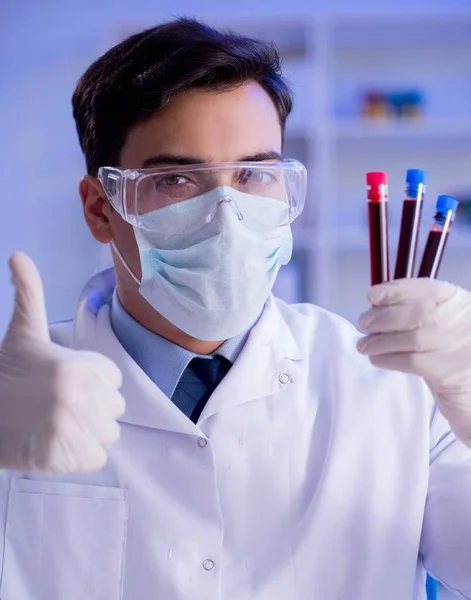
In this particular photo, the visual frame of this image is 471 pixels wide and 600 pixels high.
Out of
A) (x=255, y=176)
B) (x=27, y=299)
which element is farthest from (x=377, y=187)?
(x=27, y=299)

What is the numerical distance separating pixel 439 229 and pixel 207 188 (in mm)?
465

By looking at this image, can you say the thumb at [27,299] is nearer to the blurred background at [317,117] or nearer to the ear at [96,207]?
the ear at [96,207]

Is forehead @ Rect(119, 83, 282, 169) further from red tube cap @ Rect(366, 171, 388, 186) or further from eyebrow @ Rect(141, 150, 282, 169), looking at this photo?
red tube cap @ Rect(366, 171, 388, 186)

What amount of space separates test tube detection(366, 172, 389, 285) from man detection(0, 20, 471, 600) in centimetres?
33

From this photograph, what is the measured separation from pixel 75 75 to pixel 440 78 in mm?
1741

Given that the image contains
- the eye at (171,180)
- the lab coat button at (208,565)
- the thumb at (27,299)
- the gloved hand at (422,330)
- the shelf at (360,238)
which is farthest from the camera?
the shelf at (360,238)

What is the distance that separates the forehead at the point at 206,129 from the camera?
4.58ft

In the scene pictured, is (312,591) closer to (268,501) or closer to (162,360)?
(268,501)

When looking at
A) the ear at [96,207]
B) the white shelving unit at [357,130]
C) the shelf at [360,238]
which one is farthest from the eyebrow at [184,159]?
the shelf at [360,238]

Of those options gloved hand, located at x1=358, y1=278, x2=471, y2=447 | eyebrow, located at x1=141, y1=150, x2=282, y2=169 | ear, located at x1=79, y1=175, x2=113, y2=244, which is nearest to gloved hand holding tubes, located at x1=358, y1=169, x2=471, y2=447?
gloved hand, located at x1=358, y1=278, x2=471, y2=447

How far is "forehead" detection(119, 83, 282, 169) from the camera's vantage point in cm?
139

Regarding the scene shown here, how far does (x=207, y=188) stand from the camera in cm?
137

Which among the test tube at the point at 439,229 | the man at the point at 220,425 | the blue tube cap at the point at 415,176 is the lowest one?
the man at the point at 220,425

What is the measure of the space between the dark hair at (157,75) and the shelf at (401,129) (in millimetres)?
1775
